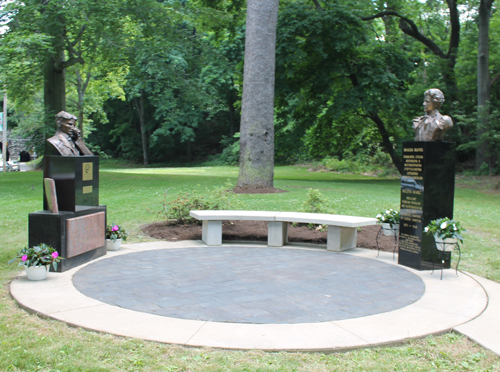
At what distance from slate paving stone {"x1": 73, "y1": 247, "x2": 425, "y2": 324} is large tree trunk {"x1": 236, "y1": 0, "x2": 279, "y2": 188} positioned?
319 inches

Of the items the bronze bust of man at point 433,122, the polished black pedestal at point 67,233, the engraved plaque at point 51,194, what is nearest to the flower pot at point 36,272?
the polished black pedestal at point 67,233

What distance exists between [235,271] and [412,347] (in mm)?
3053

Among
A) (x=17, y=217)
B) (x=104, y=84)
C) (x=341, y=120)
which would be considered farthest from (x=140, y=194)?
(x=104, y=84)

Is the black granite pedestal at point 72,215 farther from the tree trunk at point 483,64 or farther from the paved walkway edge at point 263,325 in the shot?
Answer: the tree trunk at point 483,64

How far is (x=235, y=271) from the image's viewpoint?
261 inches

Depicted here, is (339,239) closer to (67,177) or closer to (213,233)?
(213,233)

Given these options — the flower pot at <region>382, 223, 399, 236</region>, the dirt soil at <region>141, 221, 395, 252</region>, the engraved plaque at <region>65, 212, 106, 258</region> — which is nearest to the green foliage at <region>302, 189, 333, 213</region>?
the dirt soil at <region>141, 221, 395, 252</region>

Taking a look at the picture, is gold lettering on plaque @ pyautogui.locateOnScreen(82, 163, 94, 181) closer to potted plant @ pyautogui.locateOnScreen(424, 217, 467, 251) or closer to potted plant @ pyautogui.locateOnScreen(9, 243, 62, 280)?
potted plant @ pyautogui.locateOnScreen(9, 243, 62, 280)

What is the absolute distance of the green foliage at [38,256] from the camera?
5961 millimetres

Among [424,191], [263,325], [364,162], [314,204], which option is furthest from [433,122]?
[364,162]

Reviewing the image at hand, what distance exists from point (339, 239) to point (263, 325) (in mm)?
4129

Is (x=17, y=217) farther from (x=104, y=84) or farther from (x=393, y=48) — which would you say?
(x=104, y=84)

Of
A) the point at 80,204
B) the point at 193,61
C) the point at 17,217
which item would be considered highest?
the point at 193,61

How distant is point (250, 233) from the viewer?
9.41 m
